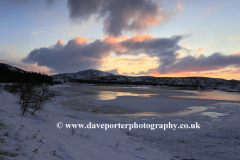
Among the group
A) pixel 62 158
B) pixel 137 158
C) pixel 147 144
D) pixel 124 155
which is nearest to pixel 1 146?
pixel 62 158

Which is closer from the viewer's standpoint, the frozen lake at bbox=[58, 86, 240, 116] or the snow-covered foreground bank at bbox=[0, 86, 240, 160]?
the snow-covered foreground bank at bbox=[0, 86, 240, 160]

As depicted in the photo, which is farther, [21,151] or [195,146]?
[195,146]

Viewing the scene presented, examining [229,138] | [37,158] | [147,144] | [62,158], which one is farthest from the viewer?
[229,138]

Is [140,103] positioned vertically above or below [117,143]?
below

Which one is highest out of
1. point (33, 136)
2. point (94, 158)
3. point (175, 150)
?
point (33, 136)

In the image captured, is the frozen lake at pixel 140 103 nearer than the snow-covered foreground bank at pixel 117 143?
No

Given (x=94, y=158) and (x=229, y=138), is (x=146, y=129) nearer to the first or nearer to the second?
(x=229, y=138)

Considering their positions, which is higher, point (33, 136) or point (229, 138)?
point (33, 136)

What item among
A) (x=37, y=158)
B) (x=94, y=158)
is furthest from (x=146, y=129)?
(x=37, y=158)

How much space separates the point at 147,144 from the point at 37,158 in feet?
15.0

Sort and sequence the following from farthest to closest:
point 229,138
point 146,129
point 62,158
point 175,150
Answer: point 146,129 → point 229,138 → point 175,150 → point 62,158

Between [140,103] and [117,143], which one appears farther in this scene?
[140,103]

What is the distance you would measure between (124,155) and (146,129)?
3.85 meters

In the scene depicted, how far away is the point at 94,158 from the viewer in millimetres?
4051
